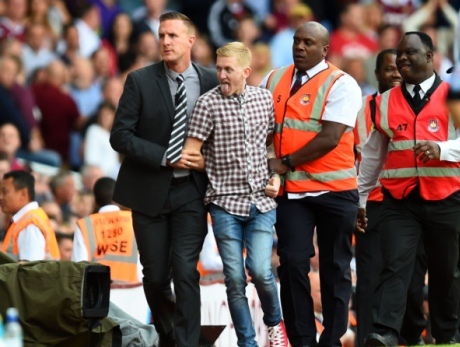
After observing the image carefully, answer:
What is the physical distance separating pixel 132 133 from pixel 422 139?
2.19m

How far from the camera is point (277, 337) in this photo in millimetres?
12297

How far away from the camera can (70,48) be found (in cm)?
2245

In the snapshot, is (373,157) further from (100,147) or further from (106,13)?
(106,13)

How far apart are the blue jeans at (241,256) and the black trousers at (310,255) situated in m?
0.15

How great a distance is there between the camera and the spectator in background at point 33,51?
858 inches

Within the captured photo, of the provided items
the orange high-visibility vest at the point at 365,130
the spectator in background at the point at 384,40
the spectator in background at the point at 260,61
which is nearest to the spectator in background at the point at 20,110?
the spectator in background at the point at 260,61

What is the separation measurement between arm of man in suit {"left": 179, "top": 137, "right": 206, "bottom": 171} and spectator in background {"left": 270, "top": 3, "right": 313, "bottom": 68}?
12.4 meters

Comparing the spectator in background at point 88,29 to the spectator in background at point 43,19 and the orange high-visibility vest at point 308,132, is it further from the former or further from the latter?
the orange high-visibility vest at point 308,132

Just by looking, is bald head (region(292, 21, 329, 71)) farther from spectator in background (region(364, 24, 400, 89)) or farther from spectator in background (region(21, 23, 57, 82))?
spectator in background (region(364, 24, 400, 89))

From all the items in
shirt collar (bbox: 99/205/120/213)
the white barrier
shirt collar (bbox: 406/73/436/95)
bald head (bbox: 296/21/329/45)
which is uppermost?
bald head (bbox: 296/21/329/45)

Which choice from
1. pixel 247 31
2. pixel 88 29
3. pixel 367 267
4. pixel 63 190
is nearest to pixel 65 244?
pixel 63 190

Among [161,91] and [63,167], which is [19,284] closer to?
[161,91]

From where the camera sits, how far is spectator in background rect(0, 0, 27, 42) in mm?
21859

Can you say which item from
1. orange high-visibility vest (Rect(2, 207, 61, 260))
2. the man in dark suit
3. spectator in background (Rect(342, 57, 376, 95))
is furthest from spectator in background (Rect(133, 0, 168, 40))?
the man in dark suit
